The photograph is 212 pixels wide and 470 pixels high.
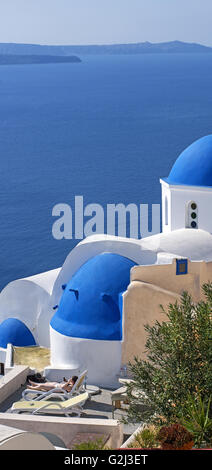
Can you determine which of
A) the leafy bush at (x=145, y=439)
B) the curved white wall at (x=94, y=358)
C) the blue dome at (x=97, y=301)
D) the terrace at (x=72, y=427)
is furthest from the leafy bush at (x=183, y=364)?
the blue dome at (x=97, y=301)

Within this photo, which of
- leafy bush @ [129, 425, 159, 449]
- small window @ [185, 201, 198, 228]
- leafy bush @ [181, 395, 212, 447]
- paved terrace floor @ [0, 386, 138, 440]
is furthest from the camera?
small window @ [185, 201, 198, 228]

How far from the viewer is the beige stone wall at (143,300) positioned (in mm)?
25922

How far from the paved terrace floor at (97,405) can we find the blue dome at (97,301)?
6.05 ft

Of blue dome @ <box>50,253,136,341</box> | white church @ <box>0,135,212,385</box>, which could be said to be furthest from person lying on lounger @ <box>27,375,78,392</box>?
blue dome @ <box>50,253,136,341</box>

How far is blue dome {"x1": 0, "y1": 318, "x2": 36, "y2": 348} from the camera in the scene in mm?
31031

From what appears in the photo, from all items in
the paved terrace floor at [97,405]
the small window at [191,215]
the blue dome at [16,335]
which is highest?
the small window at [191,215]

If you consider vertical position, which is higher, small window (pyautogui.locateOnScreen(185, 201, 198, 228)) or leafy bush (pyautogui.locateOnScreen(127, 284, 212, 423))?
small window (pyautogui.locateOnScreen(185, 201, 198, 228))

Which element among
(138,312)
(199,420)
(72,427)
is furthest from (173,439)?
(138,312)

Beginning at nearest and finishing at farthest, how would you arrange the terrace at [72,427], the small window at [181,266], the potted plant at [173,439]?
the potted plant at [173,439], the terrace at [72,427], the small window at [181,266]

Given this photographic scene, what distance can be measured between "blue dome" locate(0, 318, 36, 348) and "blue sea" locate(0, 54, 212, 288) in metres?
25.9

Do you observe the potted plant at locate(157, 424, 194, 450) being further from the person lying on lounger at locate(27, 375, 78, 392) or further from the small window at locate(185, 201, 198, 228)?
the small window at locate(185, 201, 198, 228)

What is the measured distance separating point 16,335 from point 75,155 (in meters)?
75.0

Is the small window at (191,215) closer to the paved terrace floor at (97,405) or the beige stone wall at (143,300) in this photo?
the beige stone wall at (143,300)

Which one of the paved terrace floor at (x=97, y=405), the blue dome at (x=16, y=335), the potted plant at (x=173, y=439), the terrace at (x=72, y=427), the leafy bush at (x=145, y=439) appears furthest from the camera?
the blue dome at (x=16, y=335)
